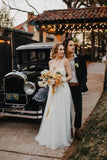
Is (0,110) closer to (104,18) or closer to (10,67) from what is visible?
(10,67)

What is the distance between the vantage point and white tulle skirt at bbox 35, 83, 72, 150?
156 inches

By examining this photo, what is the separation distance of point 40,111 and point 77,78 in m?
1.18

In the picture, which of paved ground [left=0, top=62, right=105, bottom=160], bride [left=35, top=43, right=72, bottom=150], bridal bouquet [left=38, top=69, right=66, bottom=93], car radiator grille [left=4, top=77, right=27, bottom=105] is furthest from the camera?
car radiator grille [left=4, top=77, right=27, bottom=105]

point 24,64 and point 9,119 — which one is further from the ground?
point 24,64

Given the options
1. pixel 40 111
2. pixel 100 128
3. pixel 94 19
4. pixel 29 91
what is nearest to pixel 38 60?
pixel 29 91

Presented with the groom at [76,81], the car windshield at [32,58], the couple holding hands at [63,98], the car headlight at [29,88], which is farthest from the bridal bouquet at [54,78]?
the car windshield at [32,58]

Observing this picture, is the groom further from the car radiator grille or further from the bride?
the car radiator grille

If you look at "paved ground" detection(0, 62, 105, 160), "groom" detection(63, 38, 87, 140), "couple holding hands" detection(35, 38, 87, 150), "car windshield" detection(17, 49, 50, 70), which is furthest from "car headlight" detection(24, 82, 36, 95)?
A: "car windshield" detection(17, 49, 50, 70)

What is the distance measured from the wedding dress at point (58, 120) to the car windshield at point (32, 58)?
2167mm

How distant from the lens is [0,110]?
5059 millimetres

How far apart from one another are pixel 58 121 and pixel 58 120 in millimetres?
19

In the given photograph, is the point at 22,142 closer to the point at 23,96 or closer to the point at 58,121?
the point at 58,121

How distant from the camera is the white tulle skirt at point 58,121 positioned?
3963 millimetres

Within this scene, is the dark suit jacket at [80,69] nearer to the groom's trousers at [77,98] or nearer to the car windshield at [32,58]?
the groom's trousers at [77,98]
